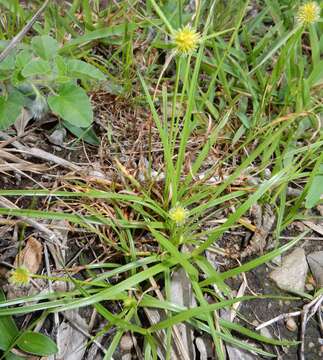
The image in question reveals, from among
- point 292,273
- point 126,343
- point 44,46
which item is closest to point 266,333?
point 292,273

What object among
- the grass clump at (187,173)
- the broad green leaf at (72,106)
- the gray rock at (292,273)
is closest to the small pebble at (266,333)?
the grass clump at (187,173)

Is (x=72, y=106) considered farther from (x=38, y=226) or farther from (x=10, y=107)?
(x=38, y=226)

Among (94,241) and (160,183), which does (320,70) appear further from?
(94,241)

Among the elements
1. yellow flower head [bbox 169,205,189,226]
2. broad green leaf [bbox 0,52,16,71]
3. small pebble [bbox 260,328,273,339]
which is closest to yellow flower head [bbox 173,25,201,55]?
yellow flower head [bbox 169,205,189,226]

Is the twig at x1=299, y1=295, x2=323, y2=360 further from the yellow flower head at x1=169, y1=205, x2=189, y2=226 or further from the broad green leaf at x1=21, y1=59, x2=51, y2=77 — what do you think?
the broad green leaf at x1=21, y1=59, x2=51, y2=77

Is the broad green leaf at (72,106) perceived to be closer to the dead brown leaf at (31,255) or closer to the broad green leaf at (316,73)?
the dead brown leaf at (31,255)

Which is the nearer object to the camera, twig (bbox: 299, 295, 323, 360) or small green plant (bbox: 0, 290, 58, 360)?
small green plant (bbox: 0, 290, 58, 360)
